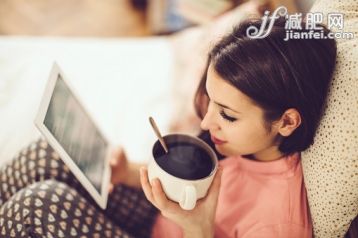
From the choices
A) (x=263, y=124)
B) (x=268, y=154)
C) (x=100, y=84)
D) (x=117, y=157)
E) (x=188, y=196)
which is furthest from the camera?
(x=100, y=84)

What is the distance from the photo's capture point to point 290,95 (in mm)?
697

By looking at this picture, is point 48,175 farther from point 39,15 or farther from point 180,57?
point 39,15

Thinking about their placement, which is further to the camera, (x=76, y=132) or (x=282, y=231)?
(x=76, y=132)

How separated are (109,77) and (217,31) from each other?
0.43 m

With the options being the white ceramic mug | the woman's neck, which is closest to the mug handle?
the white ceramic mug

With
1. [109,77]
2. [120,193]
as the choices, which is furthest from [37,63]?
[120,193]

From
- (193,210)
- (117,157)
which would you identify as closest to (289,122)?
(193,210)

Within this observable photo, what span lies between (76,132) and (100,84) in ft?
1.57

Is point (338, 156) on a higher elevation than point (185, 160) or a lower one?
lower

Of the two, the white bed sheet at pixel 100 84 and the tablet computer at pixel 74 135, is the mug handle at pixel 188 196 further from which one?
the white bed sheet at pixel 100 84

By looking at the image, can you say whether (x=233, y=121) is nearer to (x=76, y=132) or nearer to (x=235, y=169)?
(x=235, y=169)

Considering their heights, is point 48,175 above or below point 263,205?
above

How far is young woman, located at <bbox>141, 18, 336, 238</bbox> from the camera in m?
0.69

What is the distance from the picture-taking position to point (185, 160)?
0.69m
